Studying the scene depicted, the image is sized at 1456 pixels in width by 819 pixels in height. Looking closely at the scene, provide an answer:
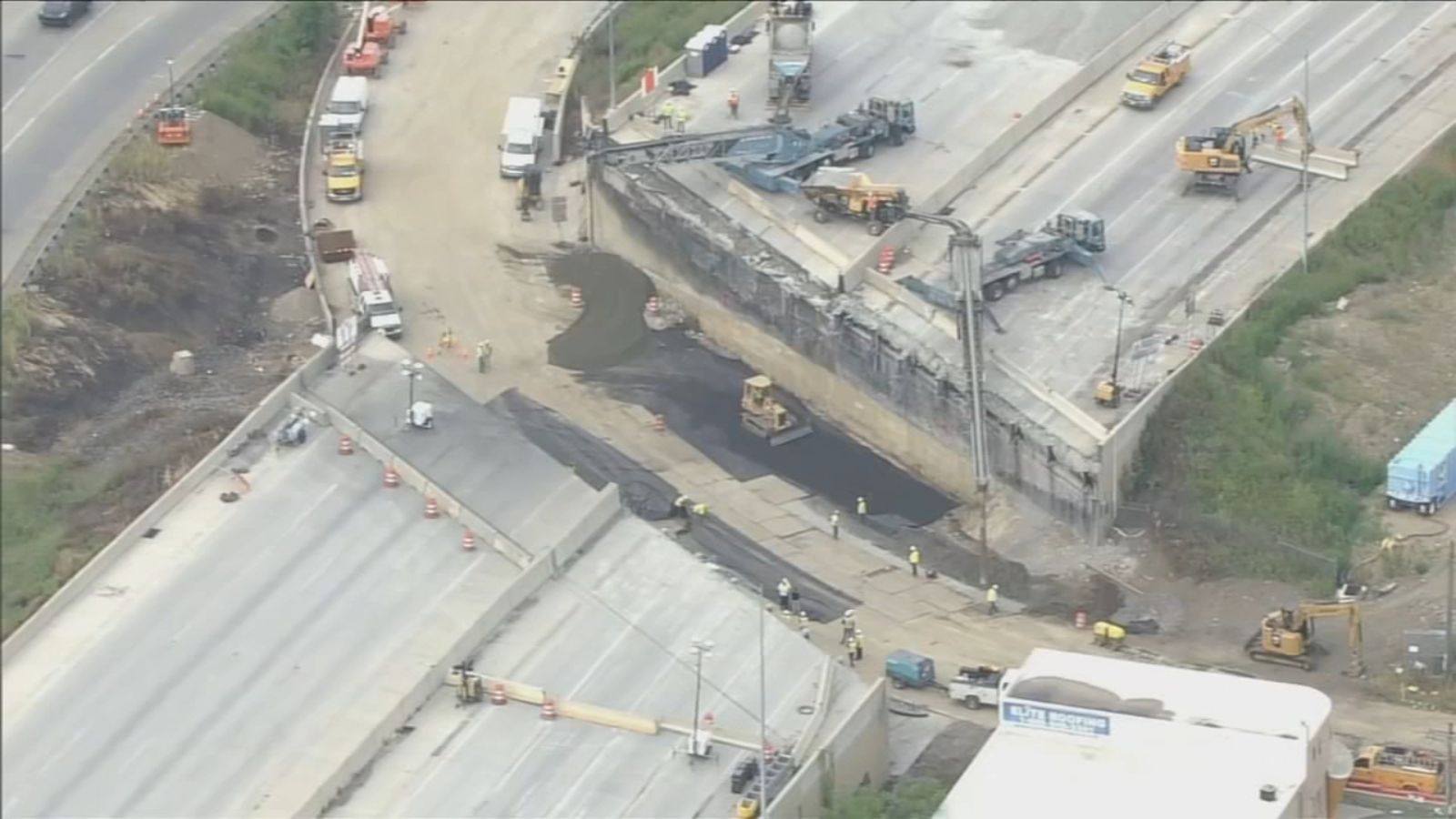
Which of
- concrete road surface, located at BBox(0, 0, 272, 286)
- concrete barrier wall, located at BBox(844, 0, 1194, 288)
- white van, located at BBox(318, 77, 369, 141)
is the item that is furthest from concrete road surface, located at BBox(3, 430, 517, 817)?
white van, located at BBox(318, 77, 369, 141)

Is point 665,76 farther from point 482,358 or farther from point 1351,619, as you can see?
point 1351,619

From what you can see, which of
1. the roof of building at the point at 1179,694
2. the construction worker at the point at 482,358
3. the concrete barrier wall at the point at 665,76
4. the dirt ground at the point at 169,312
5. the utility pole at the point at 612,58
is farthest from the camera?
the utility pole at the point at 612,58

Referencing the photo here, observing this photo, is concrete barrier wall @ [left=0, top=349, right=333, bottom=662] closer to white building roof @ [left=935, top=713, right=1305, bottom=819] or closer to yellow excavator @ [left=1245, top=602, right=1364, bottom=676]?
white building roof @ [left=935, top=713, right=1305, bottom=819]

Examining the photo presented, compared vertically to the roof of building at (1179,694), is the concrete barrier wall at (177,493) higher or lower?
lower

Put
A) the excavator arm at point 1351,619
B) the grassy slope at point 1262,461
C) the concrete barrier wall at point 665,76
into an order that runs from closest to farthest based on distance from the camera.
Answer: the excavator arm at point 1351,619, the grassy slope at point 1262,461, the concrete barrier wall at point 665,76

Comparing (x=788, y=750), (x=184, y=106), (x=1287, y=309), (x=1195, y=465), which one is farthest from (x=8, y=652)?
(x=184, y=106)

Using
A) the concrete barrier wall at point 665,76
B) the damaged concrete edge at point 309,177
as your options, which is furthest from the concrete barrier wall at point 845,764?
the concrete barrier wall at point 665,76

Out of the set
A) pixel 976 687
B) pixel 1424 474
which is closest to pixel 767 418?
pixel 976 687

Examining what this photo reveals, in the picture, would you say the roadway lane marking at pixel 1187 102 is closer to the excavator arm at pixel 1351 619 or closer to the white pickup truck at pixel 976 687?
the excavator arm at pixel 1351 619
